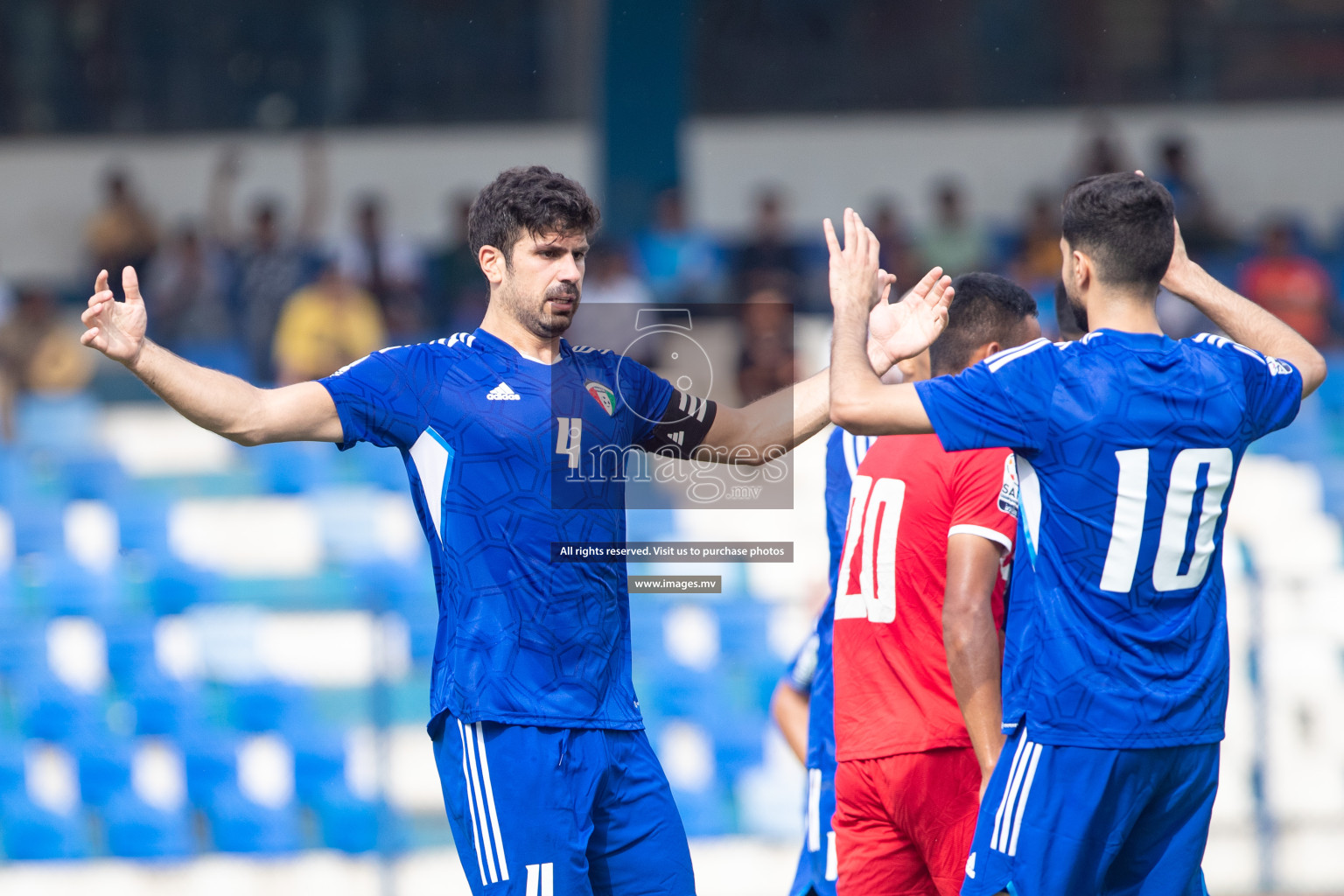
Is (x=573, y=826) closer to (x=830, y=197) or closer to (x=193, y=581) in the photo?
(x=193, y=581)

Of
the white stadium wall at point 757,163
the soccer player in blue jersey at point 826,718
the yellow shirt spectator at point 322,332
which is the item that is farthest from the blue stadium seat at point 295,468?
the soccer player in blue jersey at point 826,718

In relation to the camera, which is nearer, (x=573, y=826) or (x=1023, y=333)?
(x=573, y=826)

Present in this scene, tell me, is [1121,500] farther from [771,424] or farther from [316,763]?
[316,763]

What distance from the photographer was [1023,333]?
3744 millimetres

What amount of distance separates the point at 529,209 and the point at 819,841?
192cm

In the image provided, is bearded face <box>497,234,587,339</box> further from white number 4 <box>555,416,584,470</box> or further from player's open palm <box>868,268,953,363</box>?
player's open palm <box>868,268,953,363</box>

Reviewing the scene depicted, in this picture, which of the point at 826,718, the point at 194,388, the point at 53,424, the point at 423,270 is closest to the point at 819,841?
the point at 826,718

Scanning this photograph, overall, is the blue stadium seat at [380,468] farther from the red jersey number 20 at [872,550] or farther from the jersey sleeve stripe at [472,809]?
the jersey sleeve stripe at [472,809]

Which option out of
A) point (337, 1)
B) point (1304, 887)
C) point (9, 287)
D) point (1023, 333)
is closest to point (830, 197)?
point (337, 1)

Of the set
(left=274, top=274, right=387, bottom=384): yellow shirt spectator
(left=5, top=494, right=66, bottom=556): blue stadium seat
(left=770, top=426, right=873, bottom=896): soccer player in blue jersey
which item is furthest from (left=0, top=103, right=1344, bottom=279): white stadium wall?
(left=770, top=426, right=873, bottom=896): soccer player in blue jersey

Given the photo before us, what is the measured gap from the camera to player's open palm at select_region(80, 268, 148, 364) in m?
3.07

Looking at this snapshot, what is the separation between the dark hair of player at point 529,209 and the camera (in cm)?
335

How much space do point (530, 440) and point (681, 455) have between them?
0.46 m

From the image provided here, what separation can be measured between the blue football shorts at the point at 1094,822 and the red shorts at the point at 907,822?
43 centimetres
